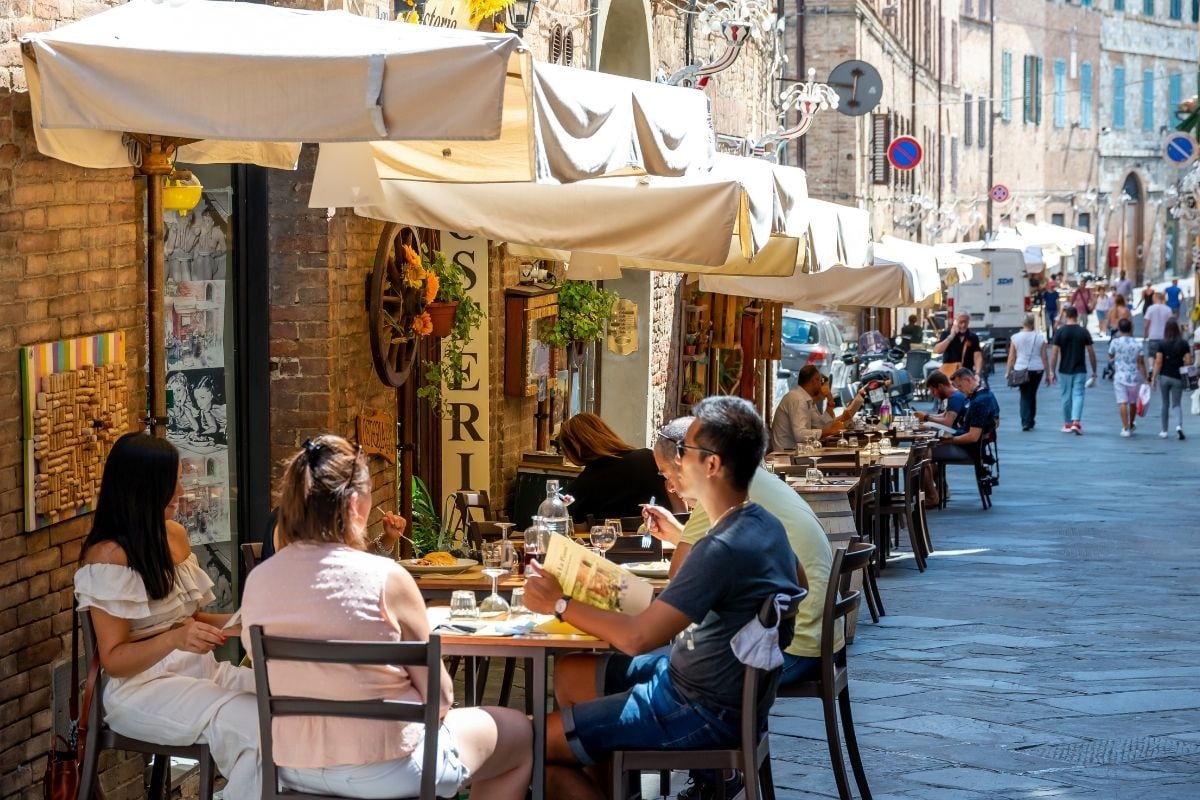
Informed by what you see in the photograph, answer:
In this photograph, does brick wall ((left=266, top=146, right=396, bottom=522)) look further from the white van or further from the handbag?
the white van

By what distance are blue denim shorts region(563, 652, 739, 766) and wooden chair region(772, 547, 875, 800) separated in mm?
751

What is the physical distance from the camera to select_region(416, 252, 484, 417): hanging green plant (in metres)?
9.47

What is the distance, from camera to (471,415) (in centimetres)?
1095

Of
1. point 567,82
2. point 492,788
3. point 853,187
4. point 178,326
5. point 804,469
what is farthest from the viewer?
point 853,187

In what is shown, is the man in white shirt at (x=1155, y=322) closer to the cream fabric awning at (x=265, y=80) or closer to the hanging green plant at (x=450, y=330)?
the hanging green plant at (x=450, y=330)

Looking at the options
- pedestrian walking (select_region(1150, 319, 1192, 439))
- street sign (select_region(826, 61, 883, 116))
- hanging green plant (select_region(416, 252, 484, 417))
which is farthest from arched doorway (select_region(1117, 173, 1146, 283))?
hanging green plant (select_region(416, 252, 484, 417))

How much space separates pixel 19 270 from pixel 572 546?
5.99ft

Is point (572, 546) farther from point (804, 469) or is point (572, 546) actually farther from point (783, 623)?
point (804, 469)

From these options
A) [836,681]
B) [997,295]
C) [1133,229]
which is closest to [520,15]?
[836,681]

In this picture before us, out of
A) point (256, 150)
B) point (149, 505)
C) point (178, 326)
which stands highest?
point (256, 150)

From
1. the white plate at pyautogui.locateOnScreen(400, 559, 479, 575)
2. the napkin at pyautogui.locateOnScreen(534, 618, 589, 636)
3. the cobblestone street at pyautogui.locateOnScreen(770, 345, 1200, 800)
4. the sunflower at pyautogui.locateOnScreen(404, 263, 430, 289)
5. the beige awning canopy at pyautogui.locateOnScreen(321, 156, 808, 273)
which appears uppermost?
the beige awning canopy at pyautogui.locateOnScreen(321, 156, 808, 273)

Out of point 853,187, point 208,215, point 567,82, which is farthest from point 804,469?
point 853,187

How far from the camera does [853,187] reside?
32.9 metres

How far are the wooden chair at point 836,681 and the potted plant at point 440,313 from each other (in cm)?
321
